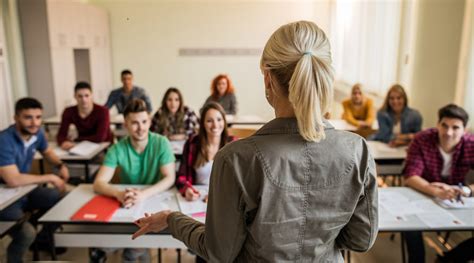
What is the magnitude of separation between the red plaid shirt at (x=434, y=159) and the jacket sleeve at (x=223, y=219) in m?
2.00

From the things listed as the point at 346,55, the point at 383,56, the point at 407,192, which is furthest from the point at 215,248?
the point at 346,55

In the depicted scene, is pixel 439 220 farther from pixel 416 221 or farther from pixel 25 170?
pixel 25 170

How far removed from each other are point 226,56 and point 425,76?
359 cm

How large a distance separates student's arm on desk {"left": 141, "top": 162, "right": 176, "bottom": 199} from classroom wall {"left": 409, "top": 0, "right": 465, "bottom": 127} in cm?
255

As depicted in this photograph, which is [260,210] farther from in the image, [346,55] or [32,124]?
[346,55]

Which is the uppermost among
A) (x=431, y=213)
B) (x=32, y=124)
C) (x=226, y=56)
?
(x=226, y=56)

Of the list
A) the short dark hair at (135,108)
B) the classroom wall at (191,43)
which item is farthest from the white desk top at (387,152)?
the classroom wall at (191,43)

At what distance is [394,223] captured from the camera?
1.98 metres

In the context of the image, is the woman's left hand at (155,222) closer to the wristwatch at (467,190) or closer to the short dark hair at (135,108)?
the short dark hair at (135,108)

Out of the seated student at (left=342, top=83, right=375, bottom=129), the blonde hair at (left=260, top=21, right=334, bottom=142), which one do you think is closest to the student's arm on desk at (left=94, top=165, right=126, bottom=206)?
the blonde hair at (left=260, top=21, right=334, bottom=142)

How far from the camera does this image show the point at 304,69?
77 centimetres

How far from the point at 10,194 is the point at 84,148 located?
1.23 m

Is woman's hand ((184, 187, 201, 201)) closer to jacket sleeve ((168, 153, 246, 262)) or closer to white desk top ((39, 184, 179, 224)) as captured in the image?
white desk top ((39, 184, 179, 224))

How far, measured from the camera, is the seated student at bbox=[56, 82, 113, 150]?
3887 millimetres
